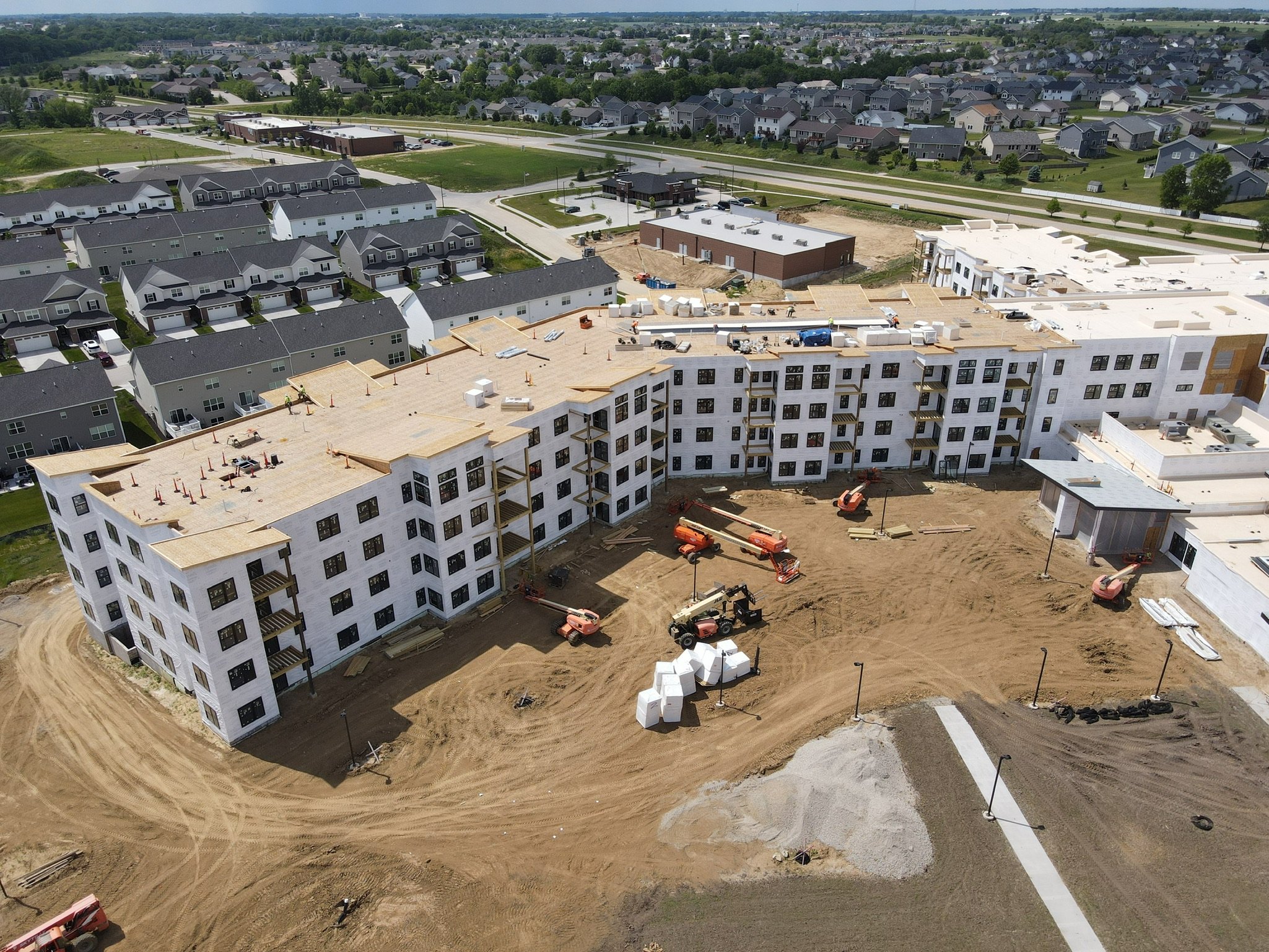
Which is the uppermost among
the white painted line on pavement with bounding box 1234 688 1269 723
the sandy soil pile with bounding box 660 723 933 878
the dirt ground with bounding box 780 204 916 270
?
the dirt ground with bounding box 780 204 916 270

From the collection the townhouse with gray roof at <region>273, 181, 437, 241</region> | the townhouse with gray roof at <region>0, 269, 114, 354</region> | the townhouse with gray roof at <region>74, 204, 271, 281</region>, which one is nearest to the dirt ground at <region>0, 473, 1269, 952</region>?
the townhouse with gray roof at <region>0, 269, 114, 354</region>

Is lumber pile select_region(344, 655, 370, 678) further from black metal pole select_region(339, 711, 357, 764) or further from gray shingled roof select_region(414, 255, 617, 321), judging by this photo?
gray shingled roof select_region(414, 255, 617, 321)

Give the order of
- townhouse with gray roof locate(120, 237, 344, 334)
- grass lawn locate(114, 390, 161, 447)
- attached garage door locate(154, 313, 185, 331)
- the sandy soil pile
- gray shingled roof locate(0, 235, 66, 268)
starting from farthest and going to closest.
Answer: gray shingled roof locate(0, 235, 66, 268) → townhouse with gray roof locate(120, 237, 344, 334) → attached garage door locate(154, 313, 185, 331) → grass lawn locate(114, 390, 161, 447) → the sandy soil pile

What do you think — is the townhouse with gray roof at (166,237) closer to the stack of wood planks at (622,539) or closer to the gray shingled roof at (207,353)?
the gray shingled roof at (207,353)

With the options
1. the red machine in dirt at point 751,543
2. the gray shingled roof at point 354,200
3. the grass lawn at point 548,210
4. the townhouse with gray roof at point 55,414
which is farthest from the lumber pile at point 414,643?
the grass lawn at point 548,210

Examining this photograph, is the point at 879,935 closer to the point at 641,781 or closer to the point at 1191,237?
the point at 641,781

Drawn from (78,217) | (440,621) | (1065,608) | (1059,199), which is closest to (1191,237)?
(1059,199)

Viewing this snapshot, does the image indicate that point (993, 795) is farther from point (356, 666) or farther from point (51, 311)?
point (51, 311)
